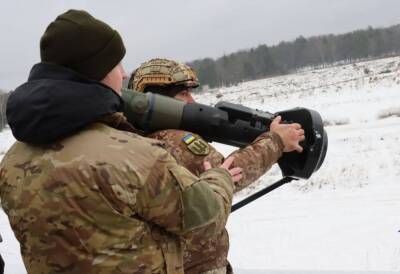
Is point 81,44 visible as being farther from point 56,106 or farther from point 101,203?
point 101,203

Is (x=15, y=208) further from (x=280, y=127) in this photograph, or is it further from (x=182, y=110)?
(x=280, y=127)

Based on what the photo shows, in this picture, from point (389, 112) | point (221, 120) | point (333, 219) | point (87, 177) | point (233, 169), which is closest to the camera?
point (87, 177)

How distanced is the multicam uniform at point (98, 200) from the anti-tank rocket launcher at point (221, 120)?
60 centimetres

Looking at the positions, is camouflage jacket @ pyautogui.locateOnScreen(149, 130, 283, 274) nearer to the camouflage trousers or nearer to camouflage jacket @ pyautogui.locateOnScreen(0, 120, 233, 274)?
the camouflage trousers

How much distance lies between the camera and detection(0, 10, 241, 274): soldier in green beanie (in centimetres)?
137

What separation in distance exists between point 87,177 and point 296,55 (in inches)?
3613

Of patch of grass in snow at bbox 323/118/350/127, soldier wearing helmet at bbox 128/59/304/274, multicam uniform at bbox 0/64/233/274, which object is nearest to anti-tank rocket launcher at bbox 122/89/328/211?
soldier wearing helmet at bbox 128/59/304/274

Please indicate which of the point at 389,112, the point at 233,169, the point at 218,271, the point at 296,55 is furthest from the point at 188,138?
the point at 296,55

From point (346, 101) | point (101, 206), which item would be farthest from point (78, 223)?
point (346, 101)

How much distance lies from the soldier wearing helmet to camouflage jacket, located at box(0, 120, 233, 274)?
41 cm

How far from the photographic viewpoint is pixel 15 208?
1.46 meters

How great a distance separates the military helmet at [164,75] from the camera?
2.28 m

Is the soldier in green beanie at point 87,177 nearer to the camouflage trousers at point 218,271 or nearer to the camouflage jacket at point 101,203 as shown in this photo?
the camouflage jacket at point 101,203

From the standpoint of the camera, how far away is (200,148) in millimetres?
2027
